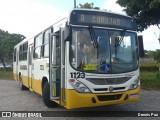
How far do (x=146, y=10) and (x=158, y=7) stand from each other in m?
0.79

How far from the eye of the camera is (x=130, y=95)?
8578mm

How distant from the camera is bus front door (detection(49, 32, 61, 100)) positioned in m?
9.01

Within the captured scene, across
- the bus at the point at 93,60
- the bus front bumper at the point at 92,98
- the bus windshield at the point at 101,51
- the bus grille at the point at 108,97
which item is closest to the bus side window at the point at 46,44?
the bus at the point at 93,60

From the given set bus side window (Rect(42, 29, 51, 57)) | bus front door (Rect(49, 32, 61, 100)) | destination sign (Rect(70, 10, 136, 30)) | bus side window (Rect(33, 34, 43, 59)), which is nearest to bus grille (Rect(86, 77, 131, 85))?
bus front door (Rect(49, 32, 61, 100))

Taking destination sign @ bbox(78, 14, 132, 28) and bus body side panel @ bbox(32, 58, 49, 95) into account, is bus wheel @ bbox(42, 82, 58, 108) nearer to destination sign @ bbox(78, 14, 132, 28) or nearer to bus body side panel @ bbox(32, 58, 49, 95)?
bus body side panel @ bbox(32, 58, 49, 95)

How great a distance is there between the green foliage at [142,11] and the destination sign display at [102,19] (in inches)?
273

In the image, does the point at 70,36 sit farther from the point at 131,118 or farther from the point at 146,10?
the point at 146,10

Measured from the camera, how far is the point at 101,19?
339 inches

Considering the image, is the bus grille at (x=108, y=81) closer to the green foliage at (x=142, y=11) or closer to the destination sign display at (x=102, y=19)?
the destination sign display at (x=102, y=19)

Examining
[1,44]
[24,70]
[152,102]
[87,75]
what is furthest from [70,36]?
[1,44]

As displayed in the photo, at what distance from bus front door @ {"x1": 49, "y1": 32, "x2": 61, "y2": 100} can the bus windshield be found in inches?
42.3

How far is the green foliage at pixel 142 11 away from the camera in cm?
1583

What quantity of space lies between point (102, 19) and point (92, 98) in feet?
7.72

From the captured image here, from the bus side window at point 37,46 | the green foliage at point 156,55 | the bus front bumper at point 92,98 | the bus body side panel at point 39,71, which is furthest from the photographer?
the green foliage at point 156,55
